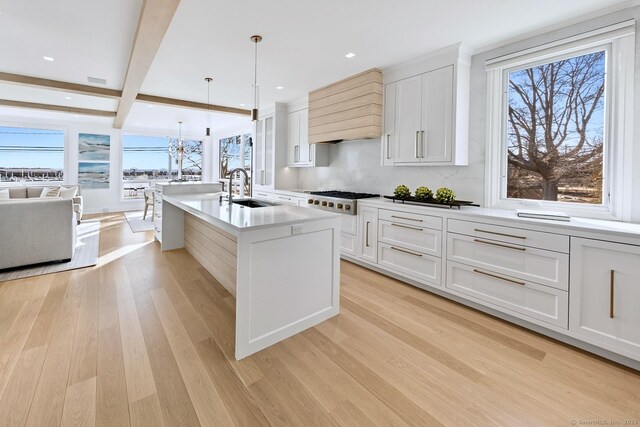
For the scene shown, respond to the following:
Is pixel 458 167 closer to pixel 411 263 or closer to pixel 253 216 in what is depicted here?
pixel 411 263

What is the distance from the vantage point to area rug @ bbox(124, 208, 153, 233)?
239 inches

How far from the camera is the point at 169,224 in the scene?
14.7 feet

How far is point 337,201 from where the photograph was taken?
393 cm

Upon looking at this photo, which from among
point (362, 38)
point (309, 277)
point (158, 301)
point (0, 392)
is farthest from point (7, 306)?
point (362, 38)

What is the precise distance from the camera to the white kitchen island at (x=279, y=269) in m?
1.91

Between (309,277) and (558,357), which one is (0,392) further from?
(558,357)

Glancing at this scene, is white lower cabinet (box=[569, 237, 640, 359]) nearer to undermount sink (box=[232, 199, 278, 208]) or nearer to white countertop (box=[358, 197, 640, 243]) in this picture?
white countertop (box=[358, 197, 640, 243])

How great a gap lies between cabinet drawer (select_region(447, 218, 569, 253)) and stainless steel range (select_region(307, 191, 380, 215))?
1.27m

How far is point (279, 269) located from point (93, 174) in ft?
28.2

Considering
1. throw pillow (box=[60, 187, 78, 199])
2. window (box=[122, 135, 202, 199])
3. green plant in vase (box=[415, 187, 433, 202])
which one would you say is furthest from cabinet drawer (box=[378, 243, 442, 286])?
window (box=[122, 135, 202, 199])

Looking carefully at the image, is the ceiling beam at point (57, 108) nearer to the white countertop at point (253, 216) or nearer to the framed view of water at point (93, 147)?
the framed view of water at point (93, 147)

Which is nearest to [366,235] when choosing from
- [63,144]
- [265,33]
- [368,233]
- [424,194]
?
[368,233]

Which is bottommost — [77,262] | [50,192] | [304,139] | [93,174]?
[77,262]

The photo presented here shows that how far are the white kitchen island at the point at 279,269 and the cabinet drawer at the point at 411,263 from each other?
3.44 feet
